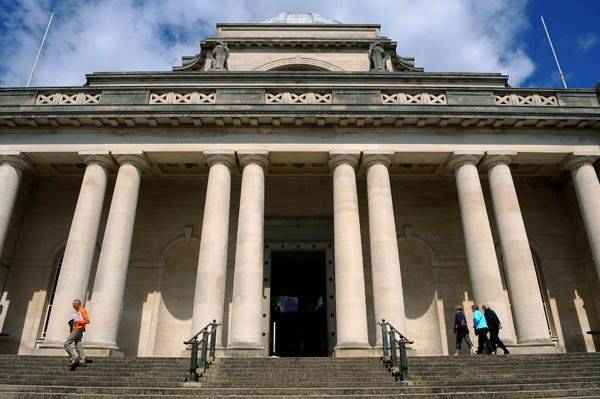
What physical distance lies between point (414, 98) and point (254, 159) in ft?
20.9

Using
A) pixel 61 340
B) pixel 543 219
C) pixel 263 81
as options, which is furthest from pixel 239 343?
pixel 543 219

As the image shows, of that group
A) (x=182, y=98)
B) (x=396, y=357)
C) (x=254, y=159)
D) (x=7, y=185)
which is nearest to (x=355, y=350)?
(x=396, y=357)

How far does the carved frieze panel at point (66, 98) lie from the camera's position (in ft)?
56.2

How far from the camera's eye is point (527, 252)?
50.1 ft

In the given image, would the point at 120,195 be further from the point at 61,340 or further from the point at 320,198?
the point at 320,198

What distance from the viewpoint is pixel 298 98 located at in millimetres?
17094

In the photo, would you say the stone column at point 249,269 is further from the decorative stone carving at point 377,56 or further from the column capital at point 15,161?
the decorative stone carving at point 377,56

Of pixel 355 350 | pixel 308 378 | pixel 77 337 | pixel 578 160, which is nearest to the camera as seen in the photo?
pixel 308 378

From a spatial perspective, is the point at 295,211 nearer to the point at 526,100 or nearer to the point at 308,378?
the point at 526,100

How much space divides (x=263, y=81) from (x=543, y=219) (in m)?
13.7

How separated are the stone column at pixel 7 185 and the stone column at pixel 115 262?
3587mm

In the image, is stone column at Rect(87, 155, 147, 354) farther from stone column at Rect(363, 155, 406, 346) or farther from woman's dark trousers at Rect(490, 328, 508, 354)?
woman's dark trousers at Rect(490, 328, 508, 354)

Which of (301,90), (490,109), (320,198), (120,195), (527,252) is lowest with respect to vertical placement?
(527,252)

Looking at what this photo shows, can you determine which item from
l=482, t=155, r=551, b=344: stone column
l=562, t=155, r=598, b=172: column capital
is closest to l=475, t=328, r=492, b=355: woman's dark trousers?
l=482, t=155, r=551, b=344: stone column
